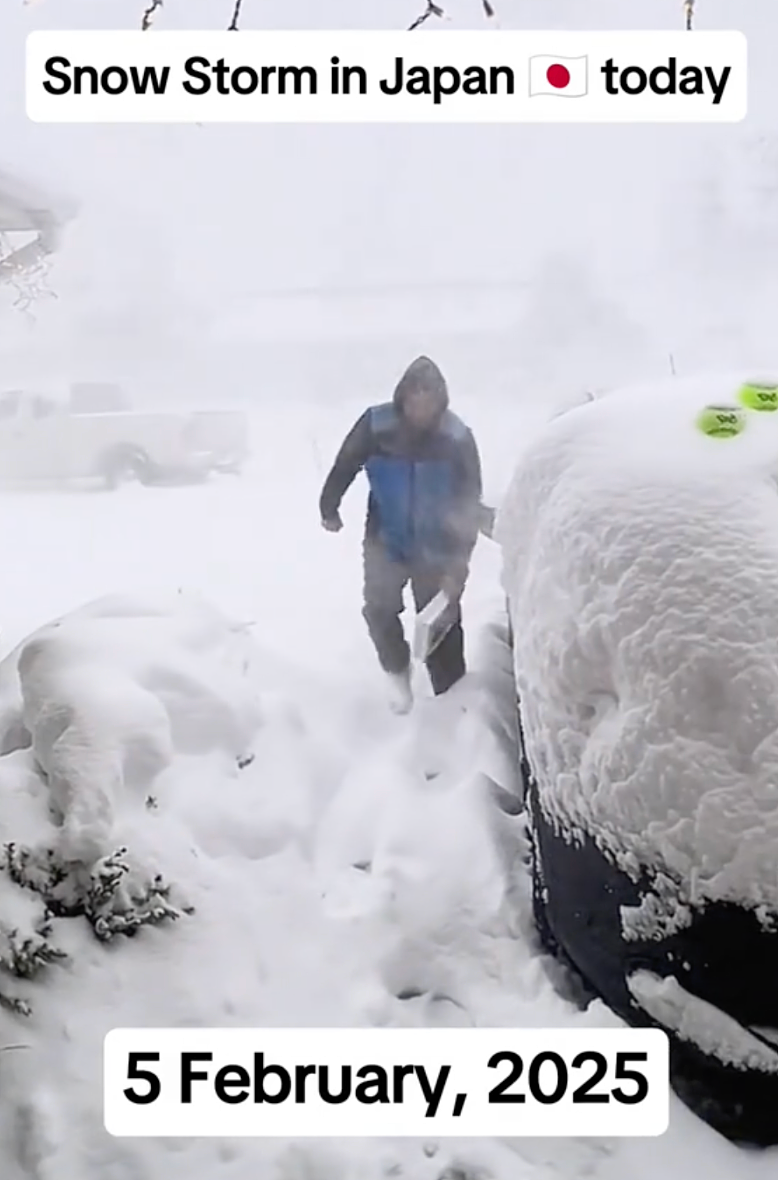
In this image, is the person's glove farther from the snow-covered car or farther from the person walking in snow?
the snow-covered car

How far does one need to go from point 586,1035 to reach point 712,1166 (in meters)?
0.20

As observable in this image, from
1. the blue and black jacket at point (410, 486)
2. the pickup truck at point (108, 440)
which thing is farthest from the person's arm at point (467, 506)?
the pickup truck at point (108, 440)

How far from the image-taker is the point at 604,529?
1323 mm

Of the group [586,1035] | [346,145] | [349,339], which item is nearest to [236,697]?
[349,339]

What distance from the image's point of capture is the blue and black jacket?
60.3 inches

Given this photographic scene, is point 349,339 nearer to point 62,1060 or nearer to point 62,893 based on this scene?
point 62,893

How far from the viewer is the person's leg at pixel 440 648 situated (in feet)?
5.07

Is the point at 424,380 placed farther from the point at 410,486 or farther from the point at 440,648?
the point at 440,648

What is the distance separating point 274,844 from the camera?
58.8 inches

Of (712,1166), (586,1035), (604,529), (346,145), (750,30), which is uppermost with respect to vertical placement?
(750,30)

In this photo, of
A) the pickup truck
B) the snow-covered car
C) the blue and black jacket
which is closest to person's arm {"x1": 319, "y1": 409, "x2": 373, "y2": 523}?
the blue and black jacket

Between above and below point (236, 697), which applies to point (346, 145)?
above

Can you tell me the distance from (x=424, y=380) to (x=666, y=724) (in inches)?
21.3

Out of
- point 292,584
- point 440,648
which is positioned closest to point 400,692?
point 440,648
